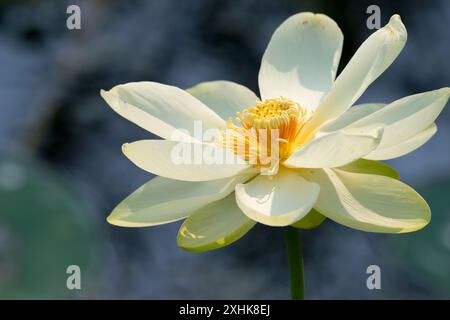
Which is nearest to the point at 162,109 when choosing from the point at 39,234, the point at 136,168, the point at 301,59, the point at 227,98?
the point at 227,98

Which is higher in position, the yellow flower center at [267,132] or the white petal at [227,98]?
the white petal at [227,98]

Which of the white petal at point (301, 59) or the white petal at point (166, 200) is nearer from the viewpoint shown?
the white petal at point (166, 200)

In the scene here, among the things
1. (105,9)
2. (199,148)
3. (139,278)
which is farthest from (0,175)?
(199,148)

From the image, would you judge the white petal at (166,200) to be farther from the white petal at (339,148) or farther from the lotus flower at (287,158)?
the white petal at (339,148)

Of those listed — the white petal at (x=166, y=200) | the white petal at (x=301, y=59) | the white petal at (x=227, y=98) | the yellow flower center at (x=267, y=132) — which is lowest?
the white petal at (x=166, y=200)

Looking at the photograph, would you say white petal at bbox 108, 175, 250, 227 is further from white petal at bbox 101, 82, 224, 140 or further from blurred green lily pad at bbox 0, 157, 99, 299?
blurred green lily pad at bbox 0, 157, 99, 299

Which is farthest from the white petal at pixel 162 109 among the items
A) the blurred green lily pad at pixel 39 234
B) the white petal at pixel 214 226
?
the blurred green lily pad at pixel 39 234
